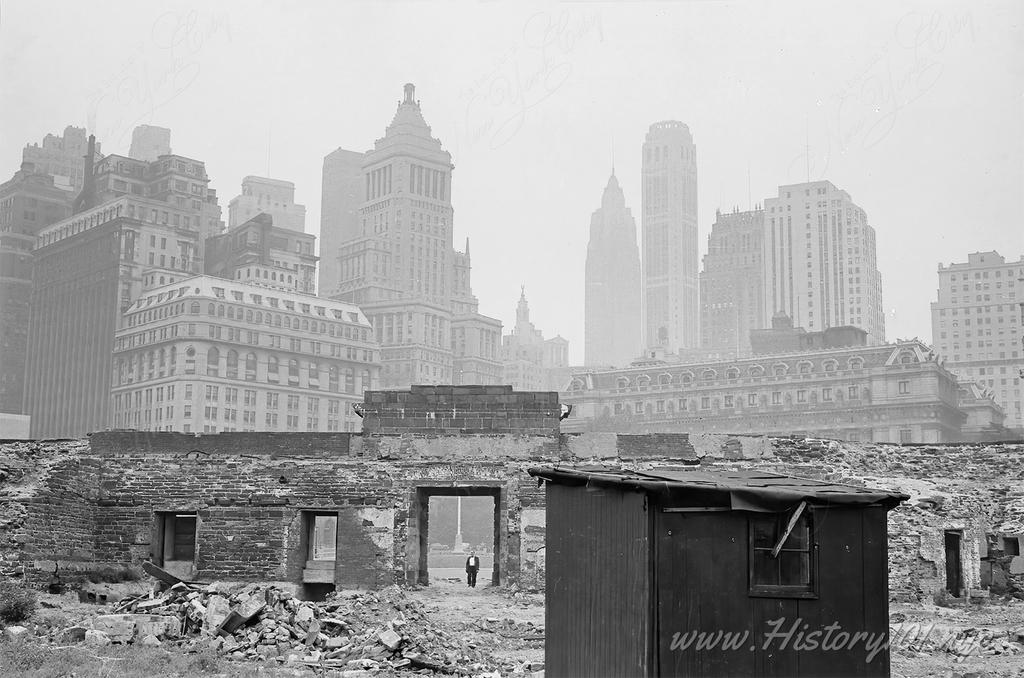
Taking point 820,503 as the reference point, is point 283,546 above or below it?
below

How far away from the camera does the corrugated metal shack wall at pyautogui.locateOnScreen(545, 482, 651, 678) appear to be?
11656 millimetres

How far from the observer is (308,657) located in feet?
52.4

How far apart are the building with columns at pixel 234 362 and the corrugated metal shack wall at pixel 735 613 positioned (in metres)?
113

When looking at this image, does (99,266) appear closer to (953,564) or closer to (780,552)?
(953,564)

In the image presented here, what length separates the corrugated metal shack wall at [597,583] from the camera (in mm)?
11656

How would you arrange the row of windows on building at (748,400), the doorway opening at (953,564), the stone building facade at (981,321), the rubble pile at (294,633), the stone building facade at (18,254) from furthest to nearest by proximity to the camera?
the stone building facade at (981,321), the stone building facade at (18,254), the row of windows on building at (748,400), the doorway opening at (953,564), the rubble pile at (294,633)

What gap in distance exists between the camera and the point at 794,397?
110438 mm

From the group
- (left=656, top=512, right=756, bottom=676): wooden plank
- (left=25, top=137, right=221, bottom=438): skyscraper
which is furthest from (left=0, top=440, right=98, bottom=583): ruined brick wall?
(left=25, top=137, right=221, bottom=438): skyscraper

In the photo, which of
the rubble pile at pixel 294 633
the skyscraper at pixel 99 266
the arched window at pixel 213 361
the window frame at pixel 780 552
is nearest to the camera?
the window frame at pixel 780 552

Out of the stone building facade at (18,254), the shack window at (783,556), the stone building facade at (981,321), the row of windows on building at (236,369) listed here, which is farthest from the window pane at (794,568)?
the stone building facade at (981,321)

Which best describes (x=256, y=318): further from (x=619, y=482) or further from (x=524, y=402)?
(x=619, y=482)

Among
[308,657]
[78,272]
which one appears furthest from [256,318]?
[308,657]

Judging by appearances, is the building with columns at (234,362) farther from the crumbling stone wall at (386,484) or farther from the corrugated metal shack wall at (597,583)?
the corrugated metal shack wall at (597,583)

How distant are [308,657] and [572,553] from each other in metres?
4.94
